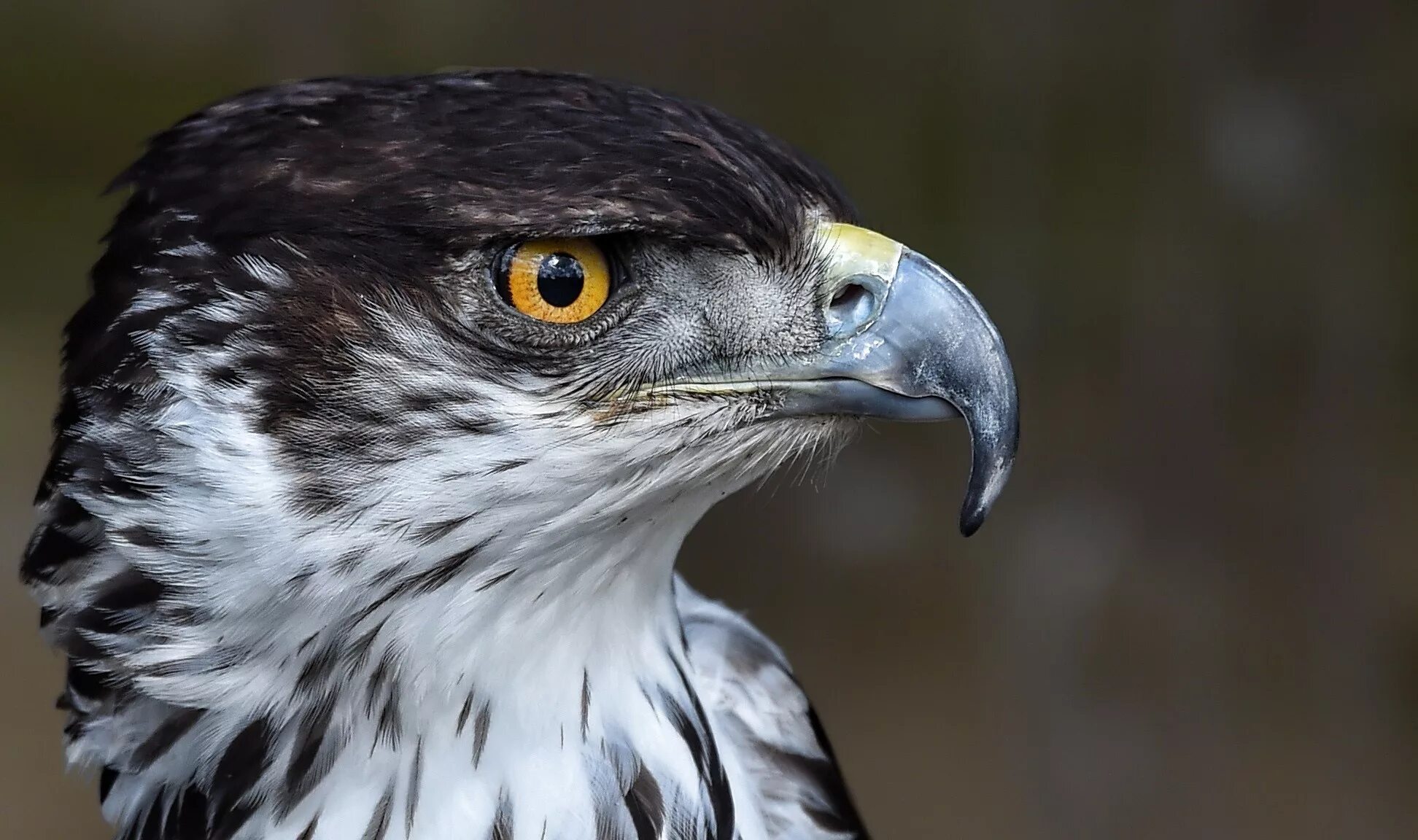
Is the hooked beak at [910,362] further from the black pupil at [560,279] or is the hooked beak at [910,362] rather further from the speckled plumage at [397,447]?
the black pupil at [560,279]

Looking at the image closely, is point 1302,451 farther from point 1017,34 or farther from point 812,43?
point 812,43

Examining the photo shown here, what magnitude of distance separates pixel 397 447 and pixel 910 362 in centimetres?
58

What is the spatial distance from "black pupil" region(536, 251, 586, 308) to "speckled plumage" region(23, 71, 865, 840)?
37 mm

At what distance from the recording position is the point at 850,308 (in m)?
1.58

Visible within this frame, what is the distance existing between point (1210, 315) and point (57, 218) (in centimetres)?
396

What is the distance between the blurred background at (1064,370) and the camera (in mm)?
4430

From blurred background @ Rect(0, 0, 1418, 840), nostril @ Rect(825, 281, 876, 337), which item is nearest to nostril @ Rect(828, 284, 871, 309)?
nostril @ Rect(825, 281, 876, 337)

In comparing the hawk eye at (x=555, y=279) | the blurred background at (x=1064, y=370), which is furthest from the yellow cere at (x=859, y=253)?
the blurred background at (x=1064, y=370)

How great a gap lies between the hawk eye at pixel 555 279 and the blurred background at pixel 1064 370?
3089 mm

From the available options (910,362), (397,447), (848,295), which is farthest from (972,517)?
(397,447)

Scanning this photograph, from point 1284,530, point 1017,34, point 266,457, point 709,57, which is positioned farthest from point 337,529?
point 1284,530

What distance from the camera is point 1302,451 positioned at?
15.5ft

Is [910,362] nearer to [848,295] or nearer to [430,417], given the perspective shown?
[848,295]

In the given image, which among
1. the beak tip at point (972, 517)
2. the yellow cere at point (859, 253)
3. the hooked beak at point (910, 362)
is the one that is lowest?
the beak tip at point (972, 517)
